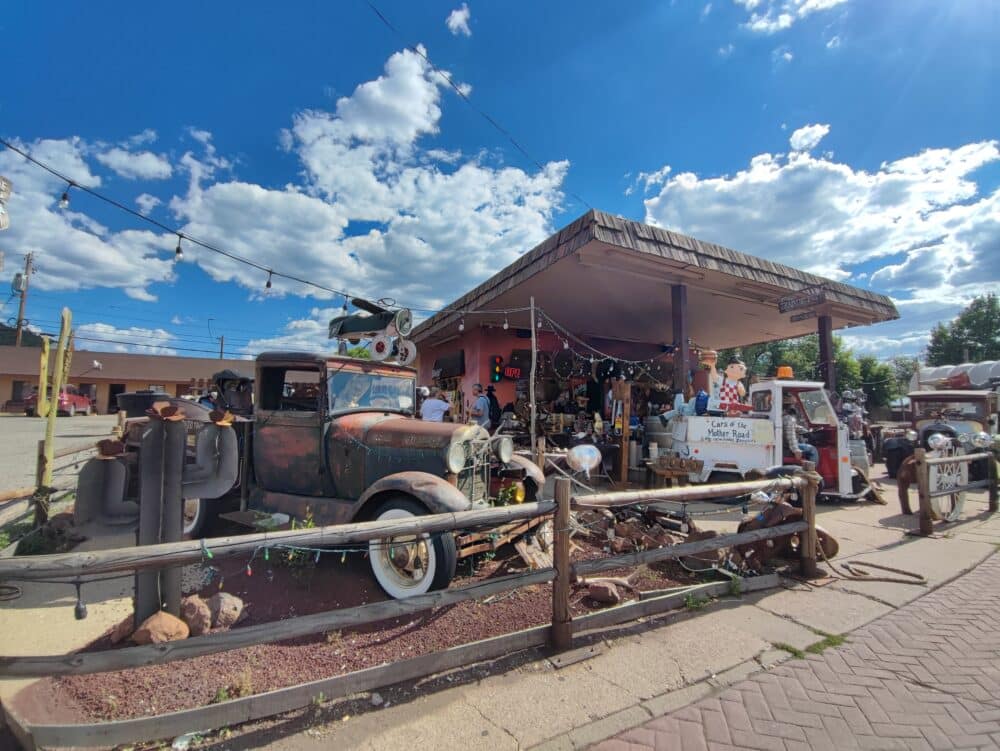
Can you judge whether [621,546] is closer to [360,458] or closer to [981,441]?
[360,458]

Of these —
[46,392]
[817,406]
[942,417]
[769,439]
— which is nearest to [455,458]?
[46,392]

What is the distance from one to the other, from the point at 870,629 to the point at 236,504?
5.68 metres

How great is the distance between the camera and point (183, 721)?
2072 millimetres

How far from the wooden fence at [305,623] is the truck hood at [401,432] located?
130 centimetres

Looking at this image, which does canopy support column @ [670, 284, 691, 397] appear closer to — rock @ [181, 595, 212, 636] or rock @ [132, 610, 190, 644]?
rock @ [181, 595, 212, 636]

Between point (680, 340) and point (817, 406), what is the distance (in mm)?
2889

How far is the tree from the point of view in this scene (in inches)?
1341

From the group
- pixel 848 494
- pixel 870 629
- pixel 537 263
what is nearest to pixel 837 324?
pixel 848 494

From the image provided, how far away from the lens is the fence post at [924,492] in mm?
5613

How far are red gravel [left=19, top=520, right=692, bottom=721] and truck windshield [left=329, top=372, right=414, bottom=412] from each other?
1.45m

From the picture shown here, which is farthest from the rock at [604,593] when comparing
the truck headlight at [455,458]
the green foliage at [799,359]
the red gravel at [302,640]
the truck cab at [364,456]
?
the green foliage at [799,359]

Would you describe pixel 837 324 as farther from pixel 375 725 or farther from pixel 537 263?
pixel 375 725

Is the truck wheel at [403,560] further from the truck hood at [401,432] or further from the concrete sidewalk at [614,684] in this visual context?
the concrete sidewalk at [614,684]

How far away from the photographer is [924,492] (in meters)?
5.60
